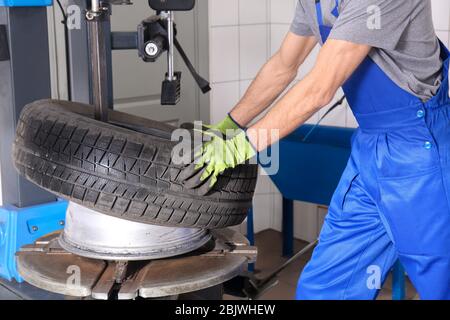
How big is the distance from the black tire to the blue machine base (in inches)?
18.7

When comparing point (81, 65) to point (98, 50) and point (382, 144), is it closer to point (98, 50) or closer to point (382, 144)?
point (98, 50)

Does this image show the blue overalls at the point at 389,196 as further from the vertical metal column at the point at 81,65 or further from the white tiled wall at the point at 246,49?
the white tiled wall at the point at 246,49

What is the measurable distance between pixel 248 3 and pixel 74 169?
239cm

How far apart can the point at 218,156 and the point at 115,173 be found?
0.76 feet

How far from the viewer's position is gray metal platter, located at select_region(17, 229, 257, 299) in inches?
55.4

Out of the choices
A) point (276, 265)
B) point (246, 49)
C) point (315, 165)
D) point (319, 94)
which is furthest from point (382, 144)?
point (246, 49)

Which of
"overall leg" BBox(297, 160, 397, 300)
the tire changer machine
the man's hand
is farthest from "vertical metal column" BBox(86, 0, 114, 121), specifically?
"overall leg" BBox(297, 160, 397, 300)

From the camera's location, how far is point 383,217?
176cm

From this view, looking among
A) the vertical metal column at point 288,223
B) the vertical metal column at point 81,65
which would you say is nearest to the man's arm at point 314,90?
the vertical metal column at point 81,65

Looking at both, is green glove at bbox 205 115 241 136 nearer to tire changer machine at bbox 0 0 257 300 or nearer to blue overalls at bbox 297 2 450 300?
tire changer machine at bbox 0 0 257 300

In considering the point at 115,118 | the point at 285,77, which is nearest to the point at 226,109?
the point at 285,77

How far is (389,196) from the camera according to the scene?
1.73 metres

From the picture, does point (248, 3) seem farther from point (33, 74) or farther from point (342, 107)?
point (33, 74)

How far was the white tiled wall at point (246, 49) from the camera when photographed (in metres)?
3.53
